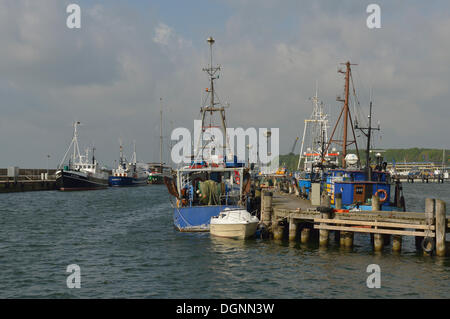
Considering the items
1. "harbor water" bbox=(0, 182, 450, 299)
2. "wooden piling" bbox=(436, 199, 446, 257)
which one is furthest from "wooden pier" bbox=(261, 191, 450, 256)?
"harbor water" bbox=(0, 182, 450, 299)

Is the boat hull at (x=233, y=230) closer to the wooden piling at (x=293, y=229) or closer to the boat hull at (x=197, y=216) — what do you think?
the boat hull at (x=197, y=216)

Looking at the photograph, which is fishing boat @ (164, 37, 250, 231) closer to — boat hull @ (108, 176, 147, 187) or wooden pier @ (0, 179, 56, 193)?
wooden pier @ (0, 179, 56, 193)

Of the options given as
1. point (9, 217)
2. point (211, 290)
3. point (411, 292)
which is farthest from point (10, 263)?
point (9, 217)

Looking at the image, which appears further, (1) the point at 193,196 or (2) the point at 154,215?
(2) the point at 154,215

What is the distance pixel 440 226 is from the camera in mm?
21562

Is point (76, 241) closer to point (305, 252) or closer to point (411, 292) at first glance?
point (305, 252)

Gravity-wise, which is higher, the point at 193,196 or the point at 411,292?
the point at 193,196

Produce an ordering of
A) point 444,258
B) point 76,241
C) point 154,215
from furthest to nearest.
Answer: point 154,215 → point 76,241 → point 444,258

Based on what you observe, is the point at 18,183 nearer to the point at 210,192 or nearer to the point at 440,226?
the point at 210,192

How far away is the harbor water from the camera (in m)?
17.7

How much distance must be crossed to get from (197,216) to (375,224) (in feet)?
40.4

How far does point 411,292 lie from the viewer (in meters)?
17.3

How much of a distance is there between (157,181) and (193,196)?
429 ft
